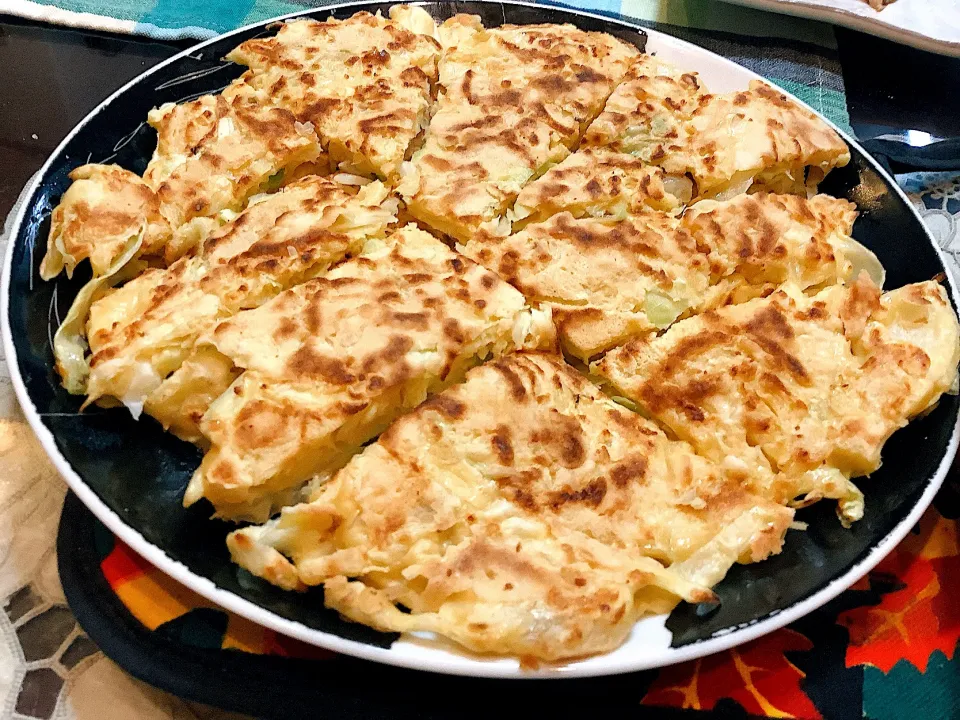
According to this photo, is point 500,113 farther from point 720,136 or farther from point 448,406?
point 448,406

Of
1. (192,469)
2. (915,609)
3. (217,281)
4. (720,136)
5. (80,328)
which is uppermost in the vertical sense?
(720,136)

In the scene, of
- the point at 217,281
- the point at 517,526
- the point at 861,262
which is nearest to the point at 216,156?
the point at 217,281

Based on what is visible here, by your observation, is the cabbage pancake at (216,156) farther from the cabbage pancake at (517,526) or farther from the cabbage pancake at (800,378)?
the cabbage pancake at (800,378)

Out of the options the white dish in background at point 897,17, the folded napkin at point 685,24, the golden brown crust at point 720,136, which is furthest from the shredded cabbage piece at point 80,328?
the white dish in background at point 897,17

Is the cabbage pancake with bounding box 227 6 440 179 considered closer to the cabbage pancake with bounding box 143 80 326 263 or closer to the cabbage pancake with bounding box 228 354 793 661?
the cabbage pancake with bounding box 143 80 326 263

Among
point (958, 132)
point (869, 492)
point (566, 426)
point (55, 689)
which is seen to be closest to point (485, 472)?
point (566, 426)
